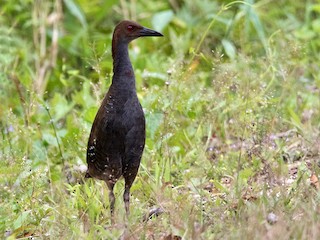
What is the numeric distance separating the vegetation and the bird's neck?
1.10 feet

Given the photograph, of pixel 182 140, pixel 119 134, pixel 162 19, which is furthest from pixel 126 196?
pixel 162 19

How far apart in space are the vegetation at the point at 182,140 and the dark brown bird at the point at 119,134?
0.19 meters

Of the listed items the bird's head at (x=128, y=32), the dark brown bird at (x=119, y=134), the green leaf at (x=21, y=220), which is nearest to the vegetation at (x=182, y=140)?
the green leaf at (x=21, y=220)

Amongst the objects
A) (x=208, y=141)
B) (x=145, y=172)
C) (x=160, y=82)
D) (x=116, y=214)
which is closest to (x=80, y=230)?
(x=116, y=214)

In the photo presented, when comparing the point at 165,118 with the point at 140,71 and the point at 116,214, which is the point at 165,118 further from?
the point at 140,71

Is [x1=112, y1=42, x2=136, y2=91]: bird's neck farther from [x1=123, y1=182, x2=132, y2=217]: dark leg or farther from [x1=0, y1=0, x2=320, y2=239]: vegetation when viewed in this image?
[x1=123, y1=182, x2=132, y2=217]: dark leg

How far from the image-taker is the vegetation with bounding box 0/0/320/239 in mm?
4879

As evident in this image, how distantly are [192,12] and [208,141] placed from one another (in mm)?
3932

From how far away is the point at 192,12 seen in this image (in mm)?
10086

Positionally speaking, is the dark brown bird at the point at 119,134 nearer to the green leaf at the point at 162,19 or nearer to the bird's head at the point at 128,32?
the bird's head at the point at 128,32

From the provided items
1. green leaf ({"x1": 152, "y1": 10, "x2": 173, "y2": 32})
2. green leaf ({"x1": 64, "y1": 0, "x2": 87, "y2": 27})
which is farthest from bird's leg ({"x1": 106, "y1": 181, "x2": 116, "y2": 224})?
green leaf ({"x1": 64, "y1": 0, "x2": 87, "y2": 27})

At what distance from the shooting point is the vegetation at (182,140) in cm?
488

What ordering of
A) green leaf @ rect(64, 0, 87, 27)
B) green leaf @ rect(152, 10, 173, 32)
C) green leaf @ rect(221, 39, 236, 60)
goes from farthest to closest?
green leaf @ rect(64, 0, 87, 27) < green leaf @ rect(152, 10, 173, 32) < green leaf @ rect(221, 39, 236, 60)

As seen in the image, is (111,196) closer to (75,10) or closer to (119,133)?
(119,133)
